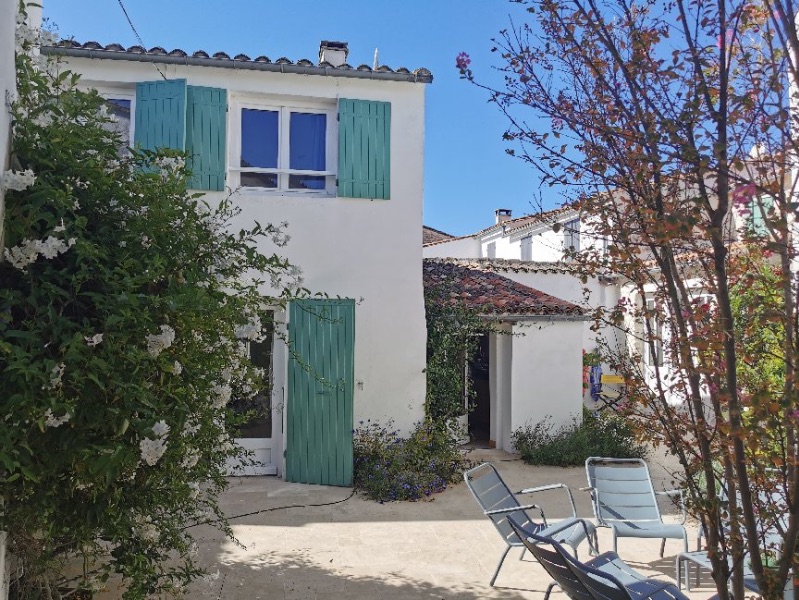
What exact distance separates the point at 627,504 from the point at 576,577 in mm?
2564

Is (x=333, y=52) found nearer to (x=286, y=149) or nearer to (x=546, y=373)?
(x=286, y=149)

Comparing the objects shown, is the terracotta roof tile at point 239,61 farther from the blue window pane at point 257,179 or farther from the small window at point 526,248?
the small window at point 526,248

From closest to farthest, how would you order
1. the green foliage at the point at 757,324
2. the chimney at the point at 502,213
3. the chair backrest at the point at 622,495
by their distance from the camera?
the green foliage at the point at 757,324 < the chair backrest at the point at 622,495 < the chimney at the point at 502,213

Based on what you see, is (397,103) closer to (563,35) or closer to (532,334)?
(532,334)

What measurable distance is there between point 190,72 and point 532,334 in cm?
A: 664

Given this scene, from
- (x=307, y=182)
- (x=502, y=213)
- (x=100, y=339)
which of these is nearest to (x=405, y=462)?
(x=307, y=182)

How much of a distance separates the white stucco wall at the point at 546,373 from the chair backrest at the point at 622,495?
4245mm

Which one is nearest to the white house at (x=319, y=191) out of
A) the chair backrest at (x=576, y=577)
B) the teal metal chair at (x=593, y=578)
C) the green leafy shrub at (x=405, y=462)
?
the green leafy shrub at (x=405, y=462)

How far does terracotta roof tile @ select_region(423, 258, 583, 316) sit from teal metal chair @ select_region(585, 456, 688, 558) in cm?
418

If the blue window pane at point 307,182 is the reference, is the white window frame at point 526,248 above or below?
above

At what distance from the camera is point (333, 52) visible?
32.2 feet

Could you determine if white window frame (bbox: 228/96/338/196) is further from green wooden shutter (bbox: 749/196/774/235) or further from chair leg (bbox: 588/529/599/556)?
green wooden shutter (bbox: 749/196/774/235)

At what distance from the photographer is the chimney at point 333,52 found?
9.78 metres

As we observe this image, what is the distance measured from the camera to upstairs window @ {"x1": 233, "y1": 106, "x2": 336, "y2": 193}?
913 centimetres
